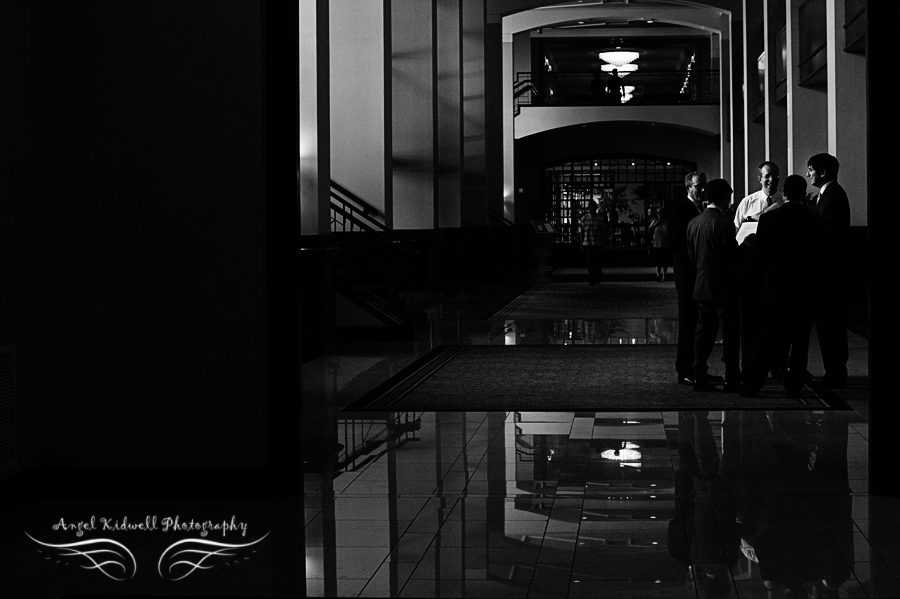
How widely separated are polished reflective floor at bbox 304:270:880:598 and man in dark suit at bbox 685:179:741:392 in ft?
2.29

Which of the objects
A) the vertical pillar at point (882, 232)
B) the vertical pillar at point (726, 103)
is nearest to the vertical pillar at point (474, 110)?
the vertical pillar at point (726, 103)

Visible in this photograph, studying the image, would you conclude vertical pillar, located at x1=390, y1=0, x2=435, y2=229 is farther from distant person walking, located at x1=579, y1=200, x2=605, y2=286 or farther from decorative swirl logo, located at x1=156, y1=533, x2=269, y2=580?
decorative swirl logo, located at x1=156, y1=533, x2=269, y2=580

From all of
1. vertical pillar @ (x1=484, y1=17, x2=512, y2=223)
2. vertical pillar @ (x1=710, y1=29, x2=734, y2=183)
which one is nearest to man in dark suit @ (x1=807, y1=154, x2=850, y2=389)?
vertical pillar @ (x1=484, y1=17, x2=512, y2=223)

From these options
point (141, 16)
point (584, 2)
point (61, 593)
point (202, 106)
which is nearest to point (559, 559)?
point (61, 593)

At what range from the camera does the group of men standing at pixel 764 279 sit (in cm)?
670

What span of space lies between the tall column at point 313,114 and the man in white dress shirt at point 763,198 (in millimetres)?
3611

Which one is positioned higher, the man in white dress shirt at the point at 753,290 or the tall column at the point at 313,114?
the tall column at the point at 313,114

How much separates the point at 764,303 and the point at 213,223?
11.7 ft

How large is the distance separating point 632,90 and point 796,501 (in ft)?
99.3

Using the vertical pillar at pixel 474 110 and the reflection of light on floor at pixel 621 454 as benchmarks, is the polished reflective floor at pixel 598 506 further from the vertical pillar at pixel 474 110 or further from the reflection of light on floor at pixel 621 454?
the vertical pillar at pixel 474 110

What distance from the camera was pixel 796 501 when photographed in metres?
4.42

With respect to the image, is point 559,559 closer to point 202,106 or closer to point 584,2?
point 202,106

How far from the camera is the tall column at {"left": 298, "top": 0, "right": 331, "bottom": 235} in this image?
9727 millimetres

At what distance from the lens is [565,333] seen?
37.7 feet
